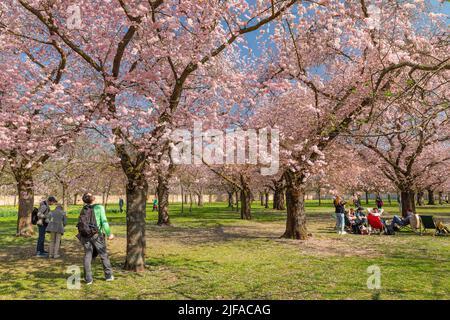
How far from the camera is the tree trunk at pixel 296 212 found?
1475cm

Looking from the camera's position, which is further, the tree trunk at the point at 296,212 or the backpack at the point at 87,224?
the tree trunk at the point at 296,212

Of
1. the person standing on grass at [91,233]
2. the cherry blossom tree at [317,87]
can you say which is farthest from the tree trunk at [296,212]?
the person standing on grass at [91,233]

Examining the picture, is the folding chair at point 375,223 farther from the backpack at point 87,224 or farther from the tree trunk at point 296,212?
the backpack at point 87,224

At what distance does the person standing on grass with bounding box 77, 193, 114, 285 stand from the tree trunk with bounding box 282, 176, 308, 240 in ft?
29.3

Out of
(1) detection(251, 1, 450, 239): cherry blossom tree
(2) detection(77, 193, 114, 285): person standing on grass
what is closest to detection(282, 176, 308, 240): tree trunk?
(1) detection(251, 1, 450, 239): cherry blossom tree

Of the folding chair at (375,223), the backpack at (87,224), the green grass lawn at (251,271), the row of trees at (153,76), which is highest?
the row of trees at (153,76)

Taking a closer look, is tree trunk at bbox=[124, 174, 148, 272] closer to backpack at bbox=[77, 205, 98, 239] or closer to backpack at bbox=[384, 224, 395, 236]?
backpack at bbox=[77, 205, 98, 239]

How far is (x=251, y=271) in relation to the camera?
8.84 meters

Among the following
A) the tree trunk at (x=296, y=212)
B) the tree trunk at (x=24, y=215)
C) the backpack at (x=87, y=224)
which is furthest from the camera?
the tree trunk at (x=24, y=215)

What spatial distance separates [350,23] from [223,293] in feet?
27.8

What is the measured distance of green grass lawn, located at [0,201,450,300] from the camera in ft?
22.5

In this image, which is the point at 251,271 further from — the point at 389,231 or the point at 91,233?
the point at 389,231

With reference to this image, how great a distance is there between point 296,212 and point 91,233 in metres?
9.62
